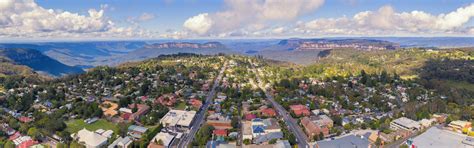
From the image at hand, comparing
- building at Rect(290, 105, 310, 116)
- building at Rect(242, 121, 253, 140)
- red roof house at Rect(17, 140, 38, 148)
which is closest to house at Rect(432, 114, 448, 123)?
building at Rect(290, 105, 310, 116)

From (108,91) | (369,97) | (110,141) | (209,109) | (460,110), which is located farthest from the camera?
(108,91)

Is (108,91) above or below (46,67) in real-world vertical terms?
above

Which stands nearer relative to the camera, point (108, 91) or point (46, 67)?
point (108, 91)

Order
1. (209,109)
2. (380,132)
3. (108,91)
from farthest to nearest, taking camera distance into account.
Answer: (108,91) < (209,109) < (380,132)

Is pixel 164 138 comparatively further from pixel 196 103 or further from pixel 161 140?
pixel 196 103

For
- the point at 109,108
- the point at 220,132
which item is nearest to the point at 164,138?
the point at 220,132

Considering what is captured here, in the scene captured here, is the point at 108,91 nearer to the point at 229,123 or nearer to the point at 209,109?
the point at 209,109

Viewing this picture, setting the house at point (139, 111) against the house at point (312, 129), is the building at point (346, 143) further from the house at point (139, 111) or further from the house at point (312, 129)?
the house at point (139, 111)

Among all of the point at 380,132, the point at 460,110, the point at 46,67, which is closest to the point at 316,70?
the point at 460,110
